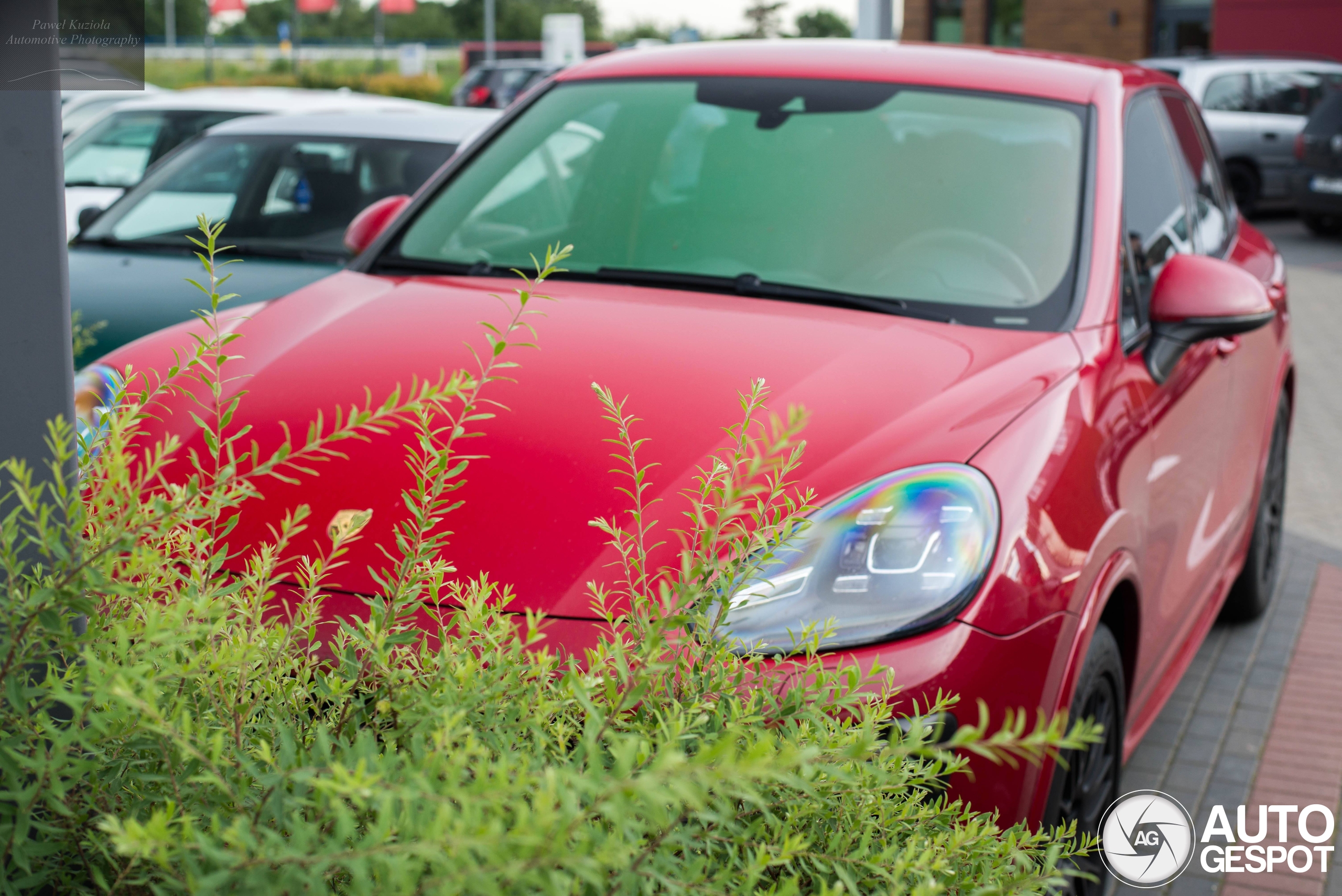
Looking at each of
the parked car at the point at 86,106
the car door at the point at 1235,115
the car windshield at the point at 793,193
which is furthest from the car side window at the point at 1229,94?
the car windshield at the point at 793,193

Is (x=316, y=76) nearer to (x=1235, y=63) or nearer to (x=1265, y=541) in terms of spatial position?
(x=1235, y=63)

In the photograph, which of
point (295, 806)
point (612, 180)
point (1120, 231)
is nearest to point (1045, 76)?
point (1120, 231)

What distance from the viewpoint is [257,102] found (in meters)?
7.49

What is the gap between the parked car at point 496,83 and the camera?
28.7 metres

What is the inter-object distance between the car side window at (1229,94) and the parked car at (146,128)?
39.9ft

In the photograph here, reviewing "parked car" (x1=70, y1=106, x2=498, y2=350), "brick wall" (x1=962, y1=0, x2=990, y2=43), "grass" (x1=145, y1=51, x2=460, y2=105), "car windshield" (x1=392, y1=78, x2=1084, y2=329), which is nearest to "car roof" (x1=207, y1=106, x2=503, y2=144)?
"parked car" (x1=70, y1=106, x2=498, y2=350)

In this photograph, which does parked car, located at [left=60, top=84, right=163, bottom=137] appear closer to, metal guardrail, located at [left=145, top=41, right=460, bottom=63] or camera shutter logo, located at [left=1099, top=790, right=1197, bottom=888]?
camera shutter logo, located at [left=1099, top=790, right=1197, bottom=888]

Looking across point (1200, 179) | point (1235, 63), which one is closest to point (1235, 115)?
point (1235, 63)

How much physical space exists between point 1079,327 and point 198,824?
84.7 inches

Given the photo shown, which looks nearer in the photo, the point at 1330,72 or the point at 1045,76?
the point at 1045,76

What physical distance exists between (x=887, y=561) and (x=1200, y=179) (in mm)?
2764

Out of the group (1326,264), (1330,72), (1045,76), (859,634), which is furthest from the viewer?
(1330,72)

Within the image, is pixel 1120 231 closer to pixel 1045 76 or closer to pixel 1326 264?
pixel 1045 76

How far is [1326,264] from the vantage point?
14.2m
